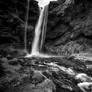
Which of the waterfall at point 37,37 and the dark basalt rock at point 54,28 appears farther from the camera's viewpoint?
the waterfall at point 37,37

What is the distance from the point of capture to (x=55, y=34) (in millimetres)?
20969

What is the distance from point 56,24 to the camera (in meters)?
21.2

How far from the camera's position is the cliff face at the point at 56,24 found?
1664cm

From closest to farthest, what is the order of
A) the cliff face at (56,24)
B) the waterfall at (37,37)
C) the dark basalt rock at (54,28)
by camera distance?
the dark basalt rock at (54,28) → the cliff face at (56,24) → the waterfall at (37,37)

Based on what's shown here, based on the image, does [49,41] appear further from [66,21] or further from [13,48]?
[13,48]

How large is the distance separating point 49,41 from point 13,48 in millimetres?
8753

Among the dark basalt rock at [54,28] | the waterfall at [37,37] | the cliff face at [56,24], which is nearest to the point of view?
the dark basalt rock at [54,28]

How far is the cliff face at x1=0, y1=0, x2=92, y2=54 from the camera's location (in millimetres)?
16641

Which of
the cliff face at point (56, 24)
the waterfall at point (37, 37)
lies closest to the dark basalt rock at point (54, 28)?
the cliff face at point (56, 24)

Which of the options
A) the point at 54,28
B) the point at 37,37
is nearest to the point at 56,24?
the point at 54,28

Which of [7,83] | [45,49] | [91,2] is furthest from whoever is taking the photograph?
[45,49]

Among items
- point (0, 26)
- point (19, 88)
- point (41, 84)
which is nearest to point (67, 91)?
point (41, 84)

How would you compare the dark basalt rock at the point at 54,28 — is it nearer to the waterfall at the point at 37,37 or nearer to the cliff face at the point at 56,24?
the cliff face at the point at 56,24

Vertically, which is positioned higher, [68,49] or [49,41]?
[49,41]
